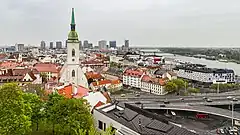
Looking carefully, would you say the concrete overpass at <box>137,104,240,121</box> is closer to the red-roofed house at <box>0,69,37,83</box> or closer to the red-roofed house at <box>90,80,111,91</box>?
the red-roofed house at <box>90,80,111,91</box>

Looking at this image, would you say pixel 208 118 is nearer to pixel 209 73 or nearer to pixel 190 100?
pixel 190 100

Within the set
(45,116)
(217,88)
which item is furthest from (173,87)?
(45,116)

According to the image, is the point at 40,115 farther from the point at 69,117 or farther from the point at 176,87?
the point at 176,87

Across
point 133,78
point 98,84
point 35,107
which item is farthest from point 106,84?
point 35,107

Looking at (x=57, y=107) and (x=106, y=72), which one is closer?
(x=57, y=107)

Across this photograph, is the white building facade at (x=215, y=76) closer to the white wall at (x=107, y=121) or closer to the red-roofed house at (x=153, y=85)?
the red-roofed house at (x=153, y=85)

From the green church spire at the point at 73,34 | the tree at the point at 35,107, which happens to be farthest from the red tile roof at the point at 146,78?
the tree at the point at 35,107
